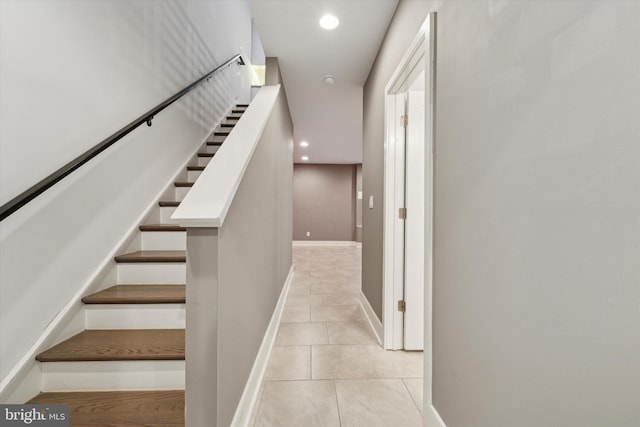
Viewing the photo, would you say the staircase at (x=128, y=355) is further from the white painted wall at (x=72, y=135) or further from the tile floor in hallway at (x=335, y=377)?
the tile floor in hallway at (x=335, y=377)

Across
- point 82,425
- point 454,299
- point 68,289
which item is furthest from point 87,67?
point 454,299

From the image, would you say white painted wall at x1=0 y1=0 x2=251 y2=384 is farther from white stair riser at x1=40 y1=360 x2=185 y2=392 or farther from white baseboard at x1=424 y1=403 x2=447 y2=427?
white baseboard at x1=424 y1=403 x2=447 y2=427

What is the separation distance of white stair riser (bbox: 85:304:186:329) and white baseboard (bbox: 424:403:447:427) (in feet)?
4.49

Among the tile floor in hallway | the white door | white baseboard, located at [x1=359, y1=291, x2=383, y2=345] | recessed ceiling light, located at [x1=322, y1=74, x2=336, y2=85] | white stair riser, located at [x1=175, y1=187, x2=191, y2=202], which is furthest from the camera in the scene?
recessed ceiling light, located at [x1=322, y1=74, x2=336, y2=85]

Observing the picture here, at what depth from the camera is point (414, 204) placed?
207cm

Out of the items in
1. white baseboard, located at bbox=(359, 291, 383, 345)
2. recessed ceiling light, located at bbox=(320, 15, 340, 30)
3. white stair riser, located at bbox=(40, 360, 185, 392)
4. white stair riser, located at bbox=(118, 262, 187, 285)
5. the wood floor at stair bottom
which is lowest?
white baseboard, located at bbox=(359, 291, 383, 345)

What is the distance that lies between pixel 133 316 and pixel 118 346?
0.65ft

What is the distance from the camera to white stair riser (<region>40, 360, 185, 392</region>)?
122cm

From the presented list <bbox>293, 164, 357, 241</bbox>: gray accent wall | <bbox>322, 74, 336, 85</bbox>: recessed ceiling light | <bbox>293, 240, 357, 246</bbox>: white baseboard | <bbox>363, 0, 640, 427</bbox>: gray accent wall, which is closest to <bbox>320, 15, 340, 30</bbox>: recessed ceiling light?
<bbox>322, 74, 336, 85</bbox>: recessed ceiling light

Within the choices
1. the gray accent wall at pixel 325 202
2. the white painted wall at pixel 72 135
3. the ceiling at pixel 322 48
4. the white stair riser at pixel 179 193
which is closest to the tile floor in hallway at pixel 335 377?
the white painted wall at pixel 72 135

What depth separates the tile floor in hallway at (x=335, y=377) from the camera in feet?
4.48

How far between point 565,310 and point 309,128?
15.3 ft

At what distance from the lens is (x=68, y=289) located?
1440 mm

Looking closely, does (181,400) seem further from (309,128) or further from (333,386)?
(309,128)
